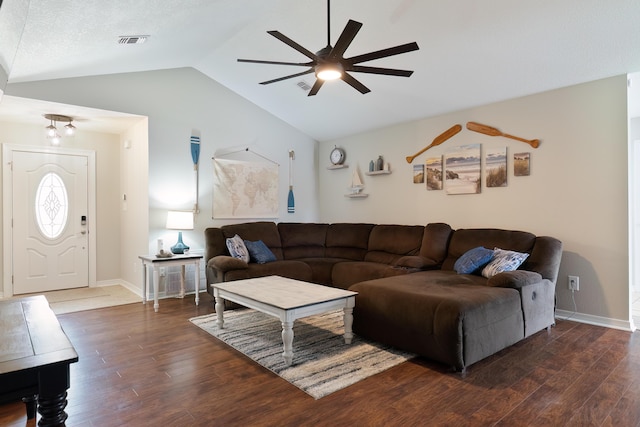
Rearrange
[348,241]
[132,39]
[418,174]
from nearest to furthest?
[132,39] → [418,174] → [348,241]

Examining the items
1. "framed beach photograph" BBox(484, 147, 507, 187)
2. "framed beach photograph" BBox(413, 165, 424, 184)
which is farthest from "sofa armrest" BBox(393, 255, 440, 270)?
"framed beach photograph" BBox(413, 165, 424, 184)

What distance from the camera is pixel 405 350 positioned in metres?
2.98

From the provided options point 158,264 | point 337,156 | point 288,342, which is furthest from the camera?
point 337,156

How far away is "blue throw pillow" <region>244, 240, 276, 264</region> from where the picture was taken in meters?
4.82

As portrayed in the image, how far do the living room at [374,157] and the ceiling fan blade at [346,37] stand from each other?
8.01 feet

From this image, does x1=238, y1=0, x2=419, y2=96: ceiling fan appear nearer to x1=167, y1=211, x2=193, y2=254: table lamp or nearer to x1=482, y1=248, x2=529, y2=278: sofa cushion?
x1=482, y1=248, x2=529, y2=278: sofa cushion

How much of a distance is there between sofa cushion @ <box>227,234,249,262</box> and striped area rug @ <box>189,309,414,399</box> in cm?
95

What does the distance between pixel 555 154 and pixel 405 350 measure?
2.71m

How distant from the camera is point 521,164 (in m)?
4.17

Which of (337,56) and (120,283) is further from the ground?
(337,56)

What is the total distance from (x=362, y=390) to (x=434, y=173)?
3375 mm

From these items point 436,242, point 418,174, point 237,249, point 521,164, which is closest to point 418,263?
point 436,242

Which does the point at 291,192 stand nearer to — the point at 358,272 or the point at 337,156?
the point at 337,156

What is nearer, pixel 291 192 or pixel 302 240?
pixel 302 240
